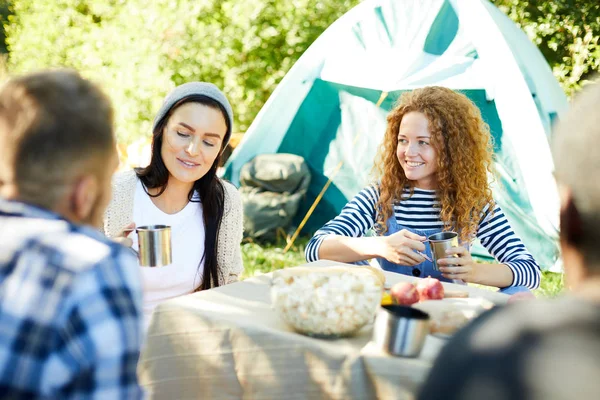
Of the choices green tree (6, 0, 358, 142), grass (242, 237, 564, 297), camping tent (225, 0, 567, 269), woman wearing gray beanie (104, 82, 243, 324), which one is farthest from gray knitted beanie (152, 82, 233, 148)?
green tree (6, 0, 358, 142)

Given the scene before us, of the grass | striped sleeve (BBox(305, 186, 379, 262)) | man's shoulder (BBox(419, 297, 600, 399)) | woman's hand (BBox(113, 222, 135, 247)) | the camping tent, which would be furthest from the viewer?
the camping tent

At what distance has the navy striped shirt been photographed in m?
2.74

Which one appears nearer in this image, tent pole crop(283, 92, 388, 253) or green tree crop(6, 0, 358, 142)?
tent pole crop(283, 92, 388, 253)

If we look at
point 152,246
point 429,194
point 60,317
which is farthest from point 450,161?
point 60,317

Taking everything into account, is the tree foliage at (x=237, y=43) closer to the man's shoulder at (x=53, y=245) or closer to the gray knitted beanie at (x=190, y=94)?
the gray knitted beanie at (x=190, y=94)

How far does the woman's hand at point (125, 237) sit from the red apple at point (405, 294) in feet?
2.51

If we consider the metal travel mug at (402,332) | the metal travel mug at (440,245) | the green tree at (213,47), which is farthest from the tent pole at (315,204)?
the metal travel mug at (402,332)

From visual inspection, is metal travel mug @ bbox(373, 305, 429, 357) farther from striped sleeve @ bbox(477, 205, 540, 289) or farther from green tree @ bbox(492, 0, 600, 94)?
green tree @ bbox(492, 0, 600, 94)

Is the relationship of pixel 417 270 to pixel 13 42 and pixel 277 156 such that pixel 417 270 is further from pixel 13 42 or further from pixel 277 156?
pixel 13 42

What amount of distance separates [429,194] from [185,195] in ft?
3.21

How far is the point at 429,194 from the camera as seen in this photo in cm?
291

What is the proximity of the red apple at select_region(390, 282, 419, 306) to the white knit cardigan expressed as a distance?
3.45 feet

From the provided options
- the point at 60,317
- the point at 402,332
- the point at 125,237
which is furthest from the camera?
the point at 125,237

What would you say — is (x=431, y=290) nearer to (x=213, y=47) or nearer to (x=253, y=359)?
(x=253, y=359)
